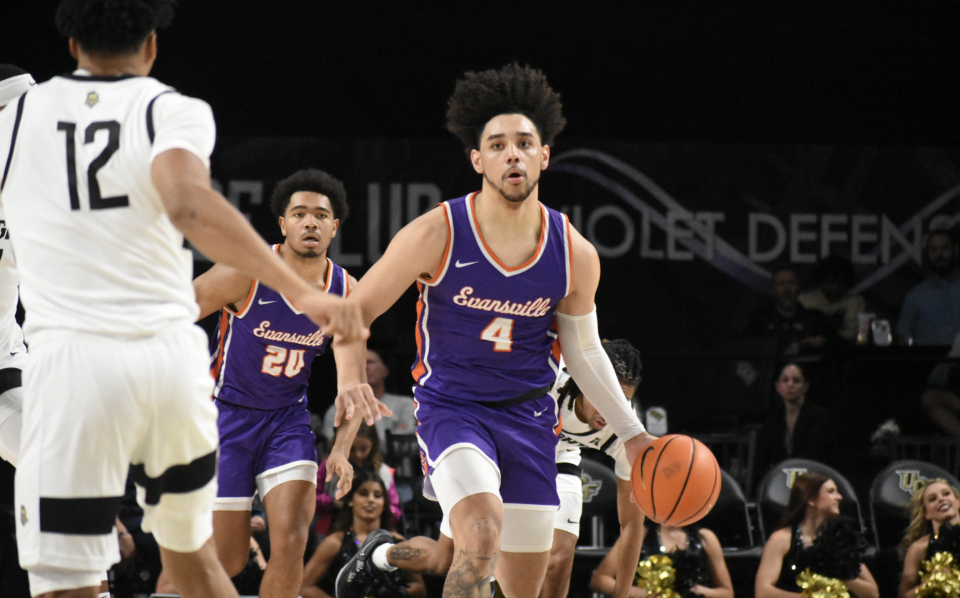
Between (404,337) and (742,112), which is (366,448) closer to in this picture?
(404,337)

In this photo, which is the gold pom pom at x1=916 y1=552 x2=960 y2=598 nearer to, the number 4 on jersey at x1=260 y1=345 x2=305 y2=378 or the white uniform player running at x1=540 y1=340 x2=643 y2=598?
the white uniform player running at x1=540 y1=340 x2=643 y2=598

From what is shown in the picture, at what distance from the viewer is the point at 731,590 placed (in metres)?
6.12

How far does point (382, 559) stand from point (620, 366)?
63.3 inches

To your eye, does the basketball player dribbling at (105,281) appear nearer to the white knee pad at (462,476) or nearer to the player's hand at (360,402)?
the player's hand at (360,402)

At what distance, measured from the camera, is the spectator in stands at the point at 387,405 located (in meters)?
7.18

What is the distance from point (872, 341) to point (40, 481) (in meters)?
7.08

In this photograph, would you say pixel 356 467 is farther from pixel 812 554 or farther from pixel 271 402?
pixel 812 554

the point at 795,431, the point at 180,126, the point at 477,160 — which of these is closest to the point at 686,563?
the point at 795,431

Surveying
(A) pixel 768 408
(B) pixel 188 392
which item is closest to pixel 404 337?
(A) pixel 768 408

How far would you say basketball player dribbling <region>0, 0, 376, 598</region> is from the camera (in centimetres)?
251

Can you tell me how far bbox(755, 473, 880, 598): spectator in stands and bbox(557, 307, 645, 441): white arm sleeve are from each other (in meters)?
2.53

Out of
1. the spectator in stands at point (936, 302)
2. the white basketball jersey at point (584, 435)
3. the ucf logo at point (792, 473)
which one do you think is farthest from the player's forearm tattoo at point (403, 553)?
the spectator in stands at point (936, 302)

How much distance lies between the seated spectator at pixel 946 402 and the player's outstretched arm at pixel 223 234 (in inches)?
251

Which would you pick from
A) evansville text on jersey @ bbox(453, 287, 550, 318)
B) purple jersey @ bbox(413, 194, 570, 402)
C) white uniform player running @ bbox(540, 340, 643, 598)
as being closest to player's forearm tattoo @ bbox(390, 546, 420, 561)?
white uniform player running @ bbox(540, 340, 643, 598)
